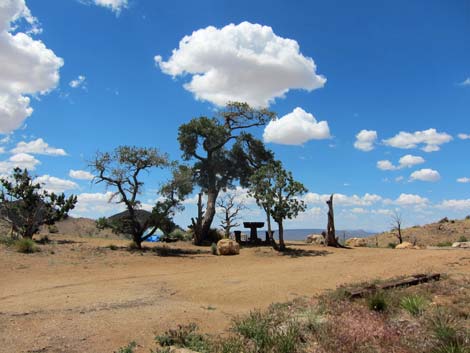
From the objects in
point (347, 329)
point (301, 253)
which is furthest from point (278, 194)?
point (347, 329)

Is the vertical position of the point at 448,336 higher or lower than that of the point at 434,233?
lower

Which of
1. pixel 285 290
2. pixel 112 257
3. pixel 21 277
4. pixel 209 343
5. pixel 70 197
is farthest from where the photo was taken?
pixel 70 197

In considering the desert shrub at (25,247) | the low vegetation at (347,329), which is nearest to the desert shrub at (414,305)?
the low vegetation at (347,329)

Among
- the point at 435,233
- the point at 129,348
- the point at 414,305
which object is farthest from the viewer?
the point at 435,233

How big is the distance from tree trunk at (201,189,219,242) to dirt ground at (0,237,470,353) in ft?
22.0

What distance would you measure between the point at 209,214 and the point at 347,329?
22.6 meters

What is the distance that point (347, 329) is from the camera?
22.3ft

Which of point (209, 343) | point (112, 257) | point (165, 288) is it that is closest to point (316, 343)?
point (209, 343)

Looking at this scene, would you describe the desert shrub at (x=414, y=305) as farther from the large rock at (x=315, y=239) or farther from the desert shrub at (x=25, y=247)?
the large rock at (x=315, y=239)

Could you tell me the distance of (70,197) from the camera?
26.6 m

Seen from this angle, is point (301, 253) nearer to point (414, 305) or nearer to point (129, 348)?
point (414, 305)

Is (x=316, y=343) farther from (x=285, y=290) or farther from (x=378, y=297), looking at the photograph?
(x=285, y=290)

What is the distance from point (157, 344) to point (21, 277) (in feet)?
30.3

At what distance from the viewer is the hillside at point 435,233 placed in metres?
35.2
